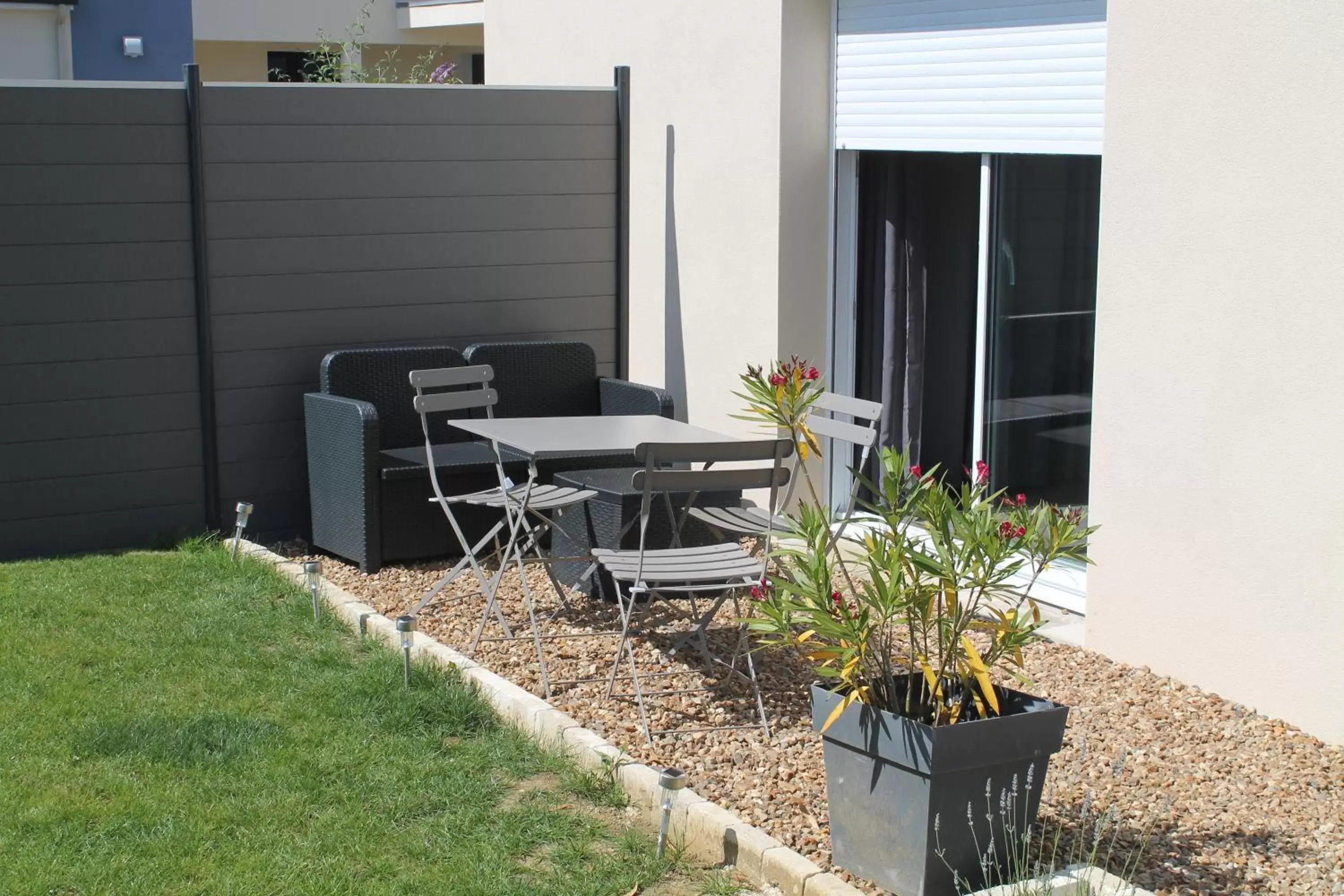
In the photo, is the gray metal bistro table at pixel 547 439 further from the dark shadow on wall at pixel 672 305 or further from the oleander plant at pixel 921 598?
the dark shadow on wall at pixel 672 305

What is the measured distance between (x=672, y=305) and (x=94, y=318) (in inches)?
125

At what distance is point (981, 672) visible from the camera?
4.03 m

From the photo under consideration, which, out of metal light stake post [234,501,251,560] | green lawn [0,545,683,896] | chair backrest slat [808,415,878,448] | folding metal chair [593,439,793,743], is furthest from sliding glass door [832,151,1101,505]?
metal light stake post [234,501,251,560]

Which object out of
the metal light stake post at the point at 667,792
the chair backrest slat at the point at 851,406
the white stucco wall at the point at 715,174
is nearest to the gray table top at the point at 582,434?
the chair backrest slat at the point at 851,406

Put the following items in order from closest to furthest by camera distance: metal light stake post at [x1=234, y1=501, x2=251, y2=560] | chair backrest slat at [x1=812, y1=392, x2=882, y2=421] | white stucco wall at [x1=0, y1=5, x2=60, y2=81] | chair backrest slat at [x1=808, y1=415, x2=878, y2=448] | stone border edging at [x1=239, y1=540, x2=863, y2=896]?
stone border edging at [x1=239, y1=540, x2=863, y2=896]
chair backrest slat at [x1=808, y1=415, x2=878, y2=448]
chair backrest slat at [x1=812, y1=392, x2=882, y2=421]
metal light stake post at [x1=234, y1=501, x2=251, y2=560]
white stucco wall at [x1=0, y1=5, x2=60, y2=81]

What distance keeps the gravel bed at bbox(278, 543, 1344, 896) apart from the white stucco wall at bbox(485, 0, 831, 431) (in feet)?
6.06

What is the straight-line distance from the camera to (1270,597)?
555 centimetres

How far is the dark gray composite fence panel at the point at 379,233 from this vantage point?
26.8ft

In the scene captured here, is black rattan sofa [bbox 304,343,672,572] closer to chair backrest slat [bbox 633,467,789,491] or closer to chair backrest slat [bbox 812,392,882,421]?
chair backrest slat [bbox 812,392,882,421]

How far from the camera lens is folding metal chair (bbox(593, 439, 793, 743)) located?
18.1 feet

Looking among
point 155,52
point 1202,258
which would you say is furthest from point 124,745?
point 155,52

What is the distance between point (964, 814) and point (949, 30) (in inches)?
177

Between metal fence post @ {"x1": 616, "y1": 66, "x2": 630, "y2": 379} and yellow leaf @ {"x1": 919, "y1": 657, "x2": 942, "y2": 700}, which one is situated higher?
metal fence post @ {"x1": 616, "y1": 66, "x2": 630, "y2": 379}

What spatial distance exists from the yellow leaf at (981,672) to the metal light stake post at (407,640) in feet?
7.38
